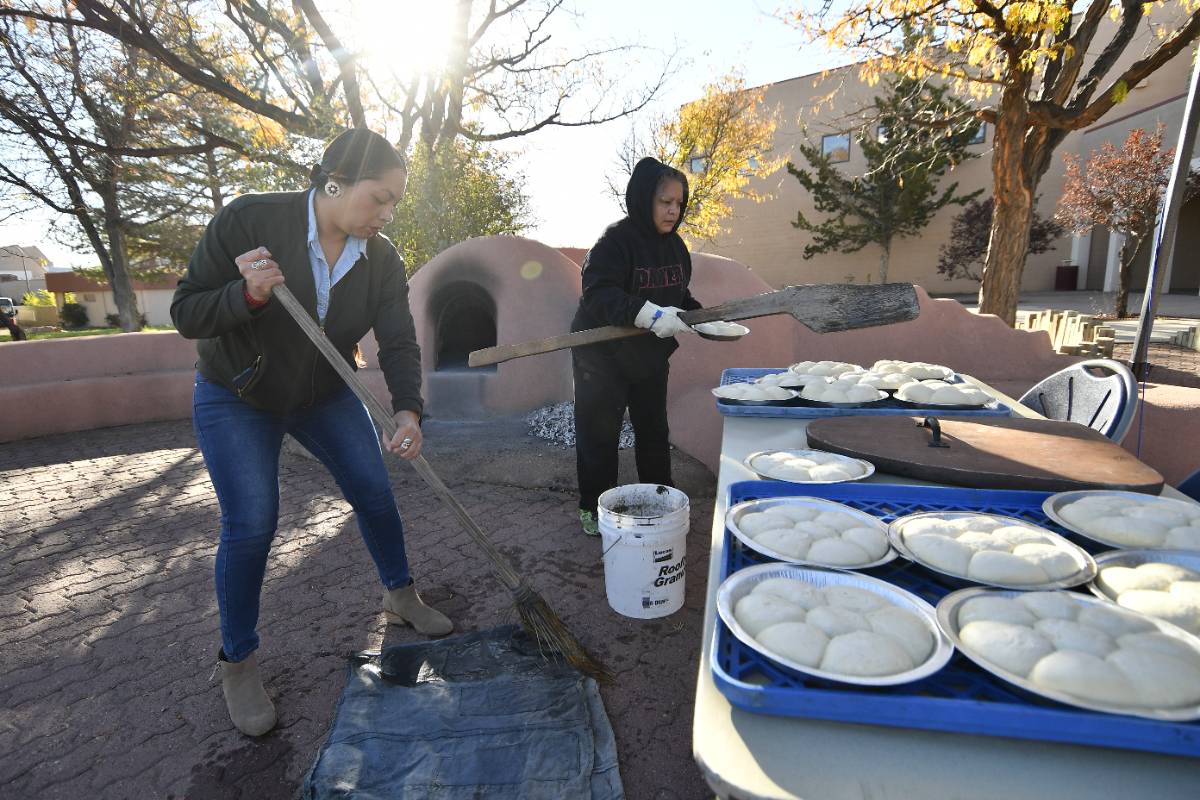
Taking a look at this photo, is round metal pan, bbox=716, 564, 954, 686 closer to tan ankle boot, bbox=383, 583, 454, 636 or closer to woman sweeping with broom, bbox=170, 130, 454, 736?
woman sweeping with broom, bbox=170, 130, 454, 736

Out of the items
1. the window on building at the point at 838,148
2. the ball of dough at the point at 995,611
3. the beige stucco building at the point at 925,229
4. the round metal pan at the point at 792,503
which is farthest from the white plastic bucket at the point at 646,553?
the window on building at the point at 838,148

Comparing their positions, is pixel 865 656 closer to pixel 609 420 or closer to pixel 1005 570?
pixel 1005 570

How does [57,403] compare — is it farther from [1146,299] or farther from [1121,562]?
[1146,299]

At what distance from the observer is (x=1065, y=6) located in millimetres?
5191

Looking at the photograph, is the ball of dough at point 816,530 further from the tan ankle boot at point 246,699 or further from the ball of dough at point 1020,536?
the tan ankle boot at point 246,699

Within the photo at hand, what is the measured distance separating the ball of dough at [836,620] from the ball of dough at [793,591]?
3cm

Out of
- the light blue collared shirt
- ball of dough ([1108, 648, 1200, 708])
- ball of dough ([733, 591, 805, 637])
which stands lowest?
ball of dough ([1108, 648, 1200, 708])

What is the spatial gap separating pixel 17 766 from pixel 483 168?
12.0 metres

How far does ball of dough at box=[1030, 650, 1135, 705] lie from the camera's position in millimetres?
879

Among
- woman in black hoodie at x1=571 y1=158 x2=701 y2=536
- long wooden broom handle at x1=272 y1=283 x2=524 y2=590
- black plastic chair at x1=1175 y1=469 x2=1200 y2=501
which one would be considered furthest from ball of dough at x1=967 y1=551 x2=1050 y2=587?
woman in black hoodie at x1=571 y1=158 x2=701 y2=536

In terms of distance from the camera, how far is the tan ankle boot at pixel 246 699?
2039mm

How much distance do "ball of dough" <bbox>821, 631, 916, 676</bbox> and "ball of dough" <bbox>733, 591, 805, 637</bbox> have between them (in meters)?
0.09

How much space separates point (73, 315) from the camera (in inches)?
1148

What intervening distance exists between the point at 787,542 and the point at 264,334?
1746mm
